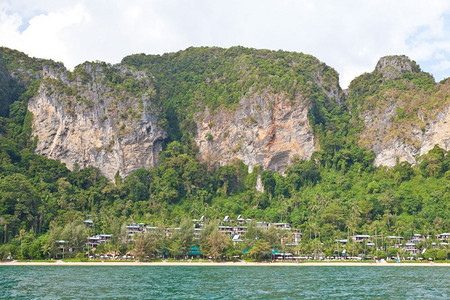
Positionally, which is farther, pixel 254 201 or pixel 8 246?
pixel 254 201

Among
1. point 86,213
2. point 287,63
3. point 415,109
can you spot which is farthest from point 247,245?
point 287,63

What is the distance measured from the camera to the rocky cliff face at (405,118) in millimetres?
127438

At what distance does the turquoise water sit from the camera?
50.9 m

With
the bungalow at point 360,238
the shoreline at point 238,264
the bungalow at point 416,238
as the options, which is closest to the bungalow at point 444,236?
the bungalow at point 416,238

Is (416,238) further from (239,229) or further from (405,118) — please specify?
(405,118)

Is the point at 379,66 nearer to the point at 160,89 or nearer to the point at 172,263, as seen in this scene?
the point at 160,89

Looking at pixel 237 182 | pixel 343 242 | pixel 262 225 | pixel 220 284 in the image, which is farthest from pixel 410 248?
pixel 237 182

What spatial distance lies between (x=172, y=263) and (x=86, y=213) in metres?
33.8

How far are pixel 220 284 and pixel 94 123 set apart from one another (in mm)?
91978

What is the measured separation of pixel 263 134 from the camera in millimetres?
145500

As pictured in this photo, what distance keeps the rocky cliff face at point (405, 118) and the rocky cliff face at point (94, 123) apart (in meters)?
57.1

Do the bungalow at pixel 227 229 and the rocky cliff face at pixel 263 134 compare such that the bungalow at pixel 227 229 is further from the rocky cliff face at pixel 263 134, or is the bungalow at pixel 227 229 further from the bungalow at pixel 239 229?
the rocky cliff face at pixel 263 134

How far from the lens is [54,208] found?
113 metres

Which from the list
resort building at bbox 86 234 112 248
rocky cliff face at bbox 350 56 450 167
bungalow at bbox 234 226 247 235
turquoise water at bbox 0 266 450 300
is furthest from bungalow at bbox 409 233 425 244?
resort building at bbox 86 234 112 248
